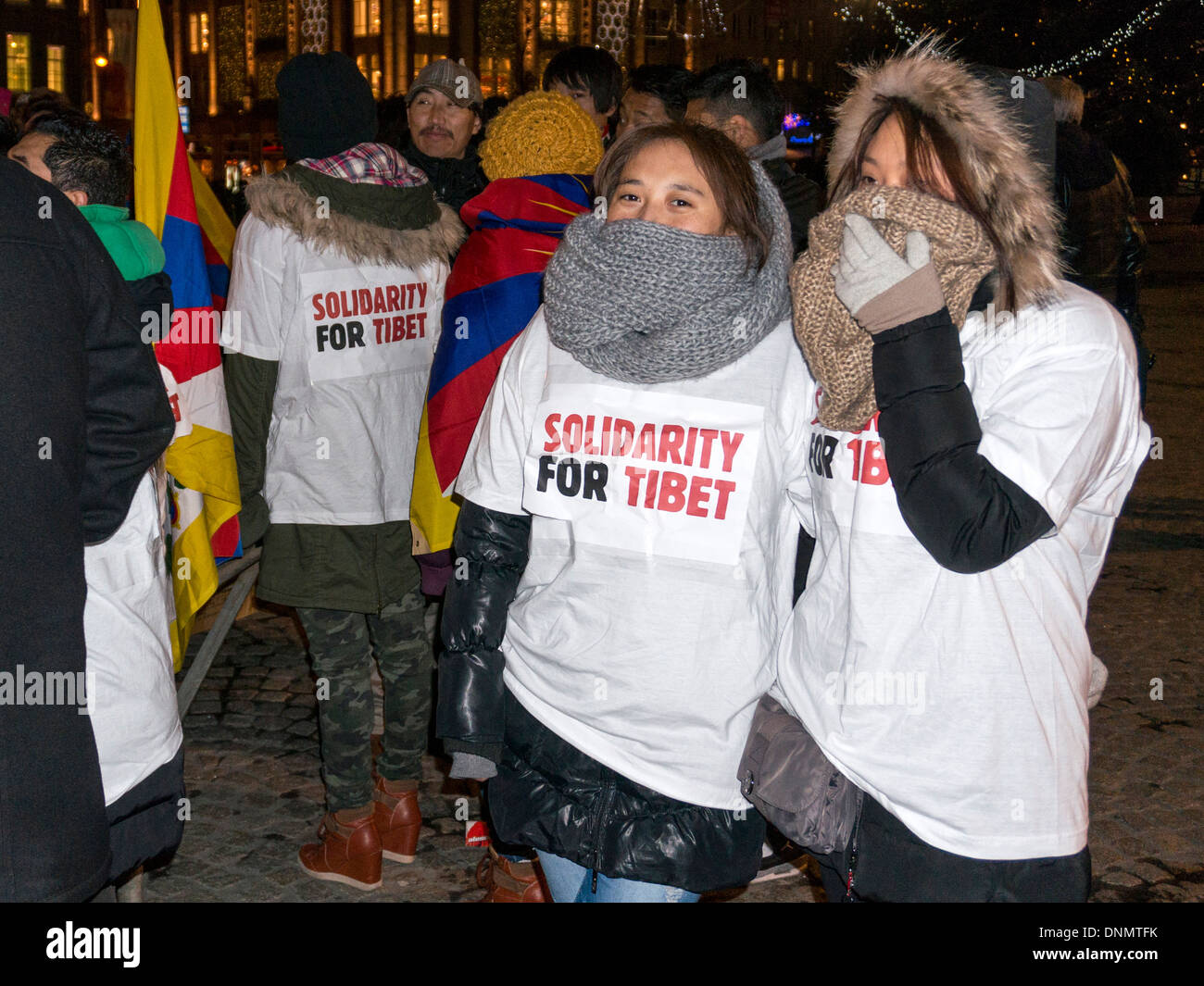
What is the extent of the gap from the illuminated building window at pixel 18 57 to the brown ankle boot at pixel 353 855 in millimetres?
57486

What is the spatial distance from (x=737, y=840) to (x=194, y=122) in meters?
69.5

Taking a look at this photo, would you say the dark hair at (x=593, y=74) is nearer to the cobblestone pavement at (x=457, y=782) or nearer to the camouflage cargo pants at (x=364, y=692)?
the camouflage cargo pants at (x=364, y=692)

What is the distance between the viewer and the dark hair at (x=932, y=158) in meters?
2.20

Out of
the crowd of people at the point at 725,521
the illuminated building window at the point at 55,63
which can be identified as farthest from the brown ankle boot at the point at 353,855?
the illuminated building window at the point at 55,63

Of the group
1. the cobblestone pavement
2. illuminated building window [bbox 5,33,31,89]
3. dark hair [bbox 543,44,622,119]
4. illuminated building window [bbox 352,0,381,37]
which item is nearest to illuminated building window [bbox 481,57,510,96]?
illuminated building window [bbox 352,0,381,37]

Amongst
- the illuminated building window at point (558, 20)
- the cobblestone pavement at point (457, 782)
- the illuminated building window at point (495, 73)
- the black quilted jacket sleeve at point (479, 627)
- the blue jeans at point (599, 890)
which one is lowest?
the cobblestone pavement at point (457, 782)

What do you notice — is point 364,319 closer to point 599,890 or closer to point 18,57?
point 599,890

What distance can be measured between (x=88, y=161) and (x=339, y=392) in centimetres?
116

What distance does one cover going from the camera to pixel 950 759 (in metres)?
2.20

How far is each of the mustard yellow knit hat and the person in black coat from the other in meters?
2.10

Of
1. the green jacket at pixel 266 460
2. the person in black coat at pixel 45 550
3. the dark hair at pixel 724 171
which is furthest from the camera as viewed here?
the green jacket at pixel 266 460

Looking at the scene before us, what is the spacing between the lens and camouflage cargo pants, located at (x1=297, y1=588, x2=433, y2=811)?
421cm

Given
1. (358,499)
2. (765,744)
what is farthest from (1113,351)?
(358,499)
